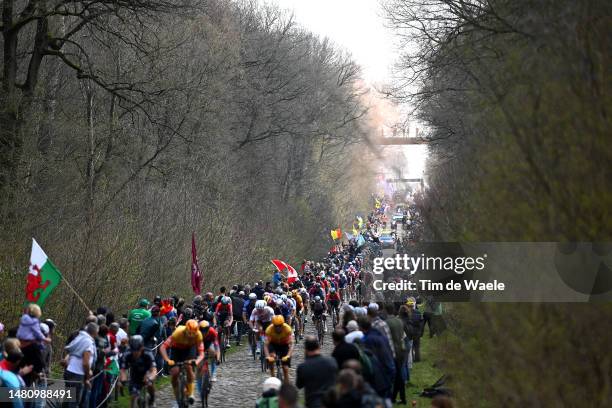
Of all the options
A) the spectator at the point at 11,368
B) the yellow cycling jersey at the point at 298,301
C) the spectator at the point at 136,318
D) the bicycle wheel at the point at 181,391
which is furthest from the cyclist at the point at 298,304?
the spectator at the point at 11,368

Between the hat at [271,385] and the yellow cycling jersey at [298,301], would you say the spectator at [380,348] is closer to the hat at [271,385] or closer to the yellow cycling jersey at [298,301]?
the hat at [271,385]

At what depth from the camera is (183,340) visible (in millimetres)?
16047

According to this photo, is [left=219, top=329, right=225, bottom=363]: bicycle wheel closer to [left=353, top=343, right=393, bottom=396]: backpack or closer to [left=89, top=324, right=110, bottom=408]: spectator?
[left=89, top=324, right=110, bottom=408]: spectator

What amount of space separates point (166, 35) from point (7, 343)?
2859cm

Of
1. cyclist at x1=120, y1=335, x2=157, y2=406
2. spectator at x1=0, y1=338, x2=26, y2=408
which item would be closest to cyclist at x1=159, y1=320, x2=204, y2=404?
cyclist at x1=120, y1=335, x2=157, y2=406

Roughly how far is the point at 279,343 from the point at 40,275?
4229 mm

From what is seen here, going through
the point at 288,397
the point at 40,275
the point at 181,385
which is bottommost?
the point at 181,385

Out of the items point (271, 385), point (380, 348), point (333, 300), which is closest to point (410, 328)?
point (380, 348)

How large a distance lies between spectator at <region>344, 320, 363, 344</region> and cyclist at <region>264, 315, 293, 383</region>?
2695 mm

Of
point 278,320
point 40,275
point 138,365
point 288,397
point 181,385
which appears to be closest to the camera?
point 288,397

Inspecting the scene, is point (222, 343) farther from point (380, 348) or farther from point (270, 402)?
point (270, 402)

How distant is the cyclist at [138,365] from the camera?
48.5ft

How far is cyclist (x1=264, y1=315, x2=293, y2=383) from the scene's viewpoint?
17.7 metres

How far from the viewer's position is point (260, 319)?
Result: 22.2 m
